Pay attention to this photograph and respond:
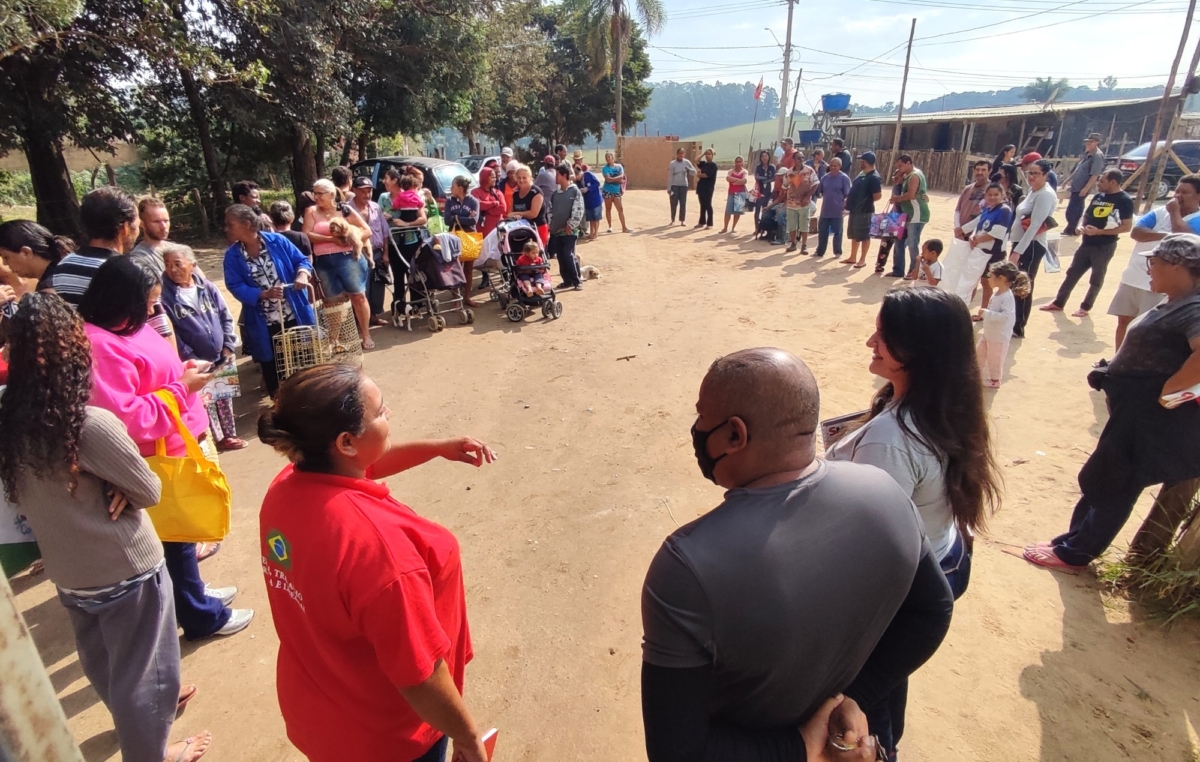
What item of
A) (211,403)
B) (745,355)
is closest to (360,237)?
(211,403)

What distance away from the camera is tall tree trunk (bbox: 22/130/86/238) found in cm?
1152

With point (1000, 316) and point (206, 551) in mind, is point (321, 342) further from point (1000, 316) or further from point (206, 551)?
point (1000, 316)

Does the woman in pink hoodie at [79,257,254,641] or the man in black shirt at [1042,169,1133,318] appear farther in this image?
the man in black shirt at [1042,169,1133,318]

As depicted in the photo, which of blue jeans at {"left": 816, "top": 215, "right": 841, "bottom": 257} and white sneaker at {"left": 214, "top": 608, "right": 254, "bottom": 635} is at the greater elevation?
blue jeans at {"left": 816, "top": 215, "right": 841, "bottom": 257}

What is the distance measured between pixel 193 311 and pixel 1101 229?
881 cm

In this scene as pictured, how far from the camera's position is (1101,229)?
703 cm

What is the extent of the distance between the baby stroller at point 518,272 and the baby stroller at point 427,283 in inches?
22.0

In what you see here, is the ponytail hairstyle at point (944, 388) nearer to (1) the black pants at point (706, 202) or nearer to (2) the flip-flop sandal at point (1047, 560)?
(2) the flip-flop sandal at point (1047, 560)

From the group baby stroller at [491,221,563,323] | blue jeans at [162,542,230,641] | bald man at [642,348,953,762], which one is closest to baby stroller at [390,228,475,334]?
baby stroller at [491,221,563,323]

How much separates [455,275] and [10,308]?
180 inches

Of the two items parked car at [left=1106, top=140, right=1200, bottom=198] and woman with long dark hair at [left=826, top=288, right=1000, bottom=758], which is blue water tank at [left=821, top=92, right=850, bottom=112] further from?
woman with long dark hair at [left=826, top=288, right=1000, bottom=758]

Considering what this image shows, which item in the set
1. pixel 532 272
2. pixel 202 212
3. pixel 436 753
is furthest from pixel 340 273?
pixel 202 212

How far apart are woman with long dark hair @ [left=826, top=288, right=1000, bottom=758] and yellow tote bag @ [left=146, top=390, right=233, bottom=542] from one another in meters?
2.33

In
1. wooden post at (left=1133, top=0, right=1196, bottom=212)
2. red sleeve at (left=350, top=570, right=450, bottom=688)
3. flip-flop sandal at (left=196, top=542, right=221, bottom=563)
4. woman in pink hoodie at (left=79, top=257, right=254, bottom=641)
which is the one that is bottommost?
flip-flop sandal at (left=196, top=542, right=221, bottom=563)
